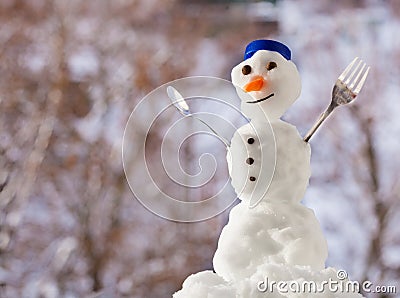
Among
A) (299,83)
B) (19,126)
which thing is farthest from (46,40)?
(299,83)

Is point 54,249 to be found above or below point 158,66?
below

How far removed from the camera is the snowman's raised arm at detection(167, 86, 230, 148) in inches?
25.8

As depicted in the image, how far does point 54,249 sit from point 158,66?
2.76 ft

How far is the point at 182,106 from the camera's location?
0.67 metres

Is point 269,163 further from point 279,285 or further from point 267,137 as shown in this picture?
point 279,285

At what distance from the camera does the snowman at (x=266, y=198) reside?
56cm

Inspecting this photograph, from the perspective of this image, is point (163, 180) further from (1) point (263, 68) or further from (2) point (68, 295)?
(1) point (263, 68)

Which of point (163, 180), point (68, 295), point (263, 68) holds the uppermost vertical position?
point (263, 68)

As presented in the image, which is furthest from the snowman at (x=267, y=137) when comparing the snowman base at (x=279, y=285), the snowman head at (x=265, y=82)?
the snowman base at (x=279, y=285)

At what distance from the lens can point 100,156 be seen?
248cm

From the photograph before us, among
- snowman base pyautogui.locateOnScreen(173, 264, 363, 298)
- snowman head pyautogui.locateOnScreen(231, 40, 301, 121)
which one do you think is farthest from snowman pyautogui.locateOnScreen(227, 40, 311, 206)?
snowman base pyautogui.locateOnScreen(173, 264, 363, 298)

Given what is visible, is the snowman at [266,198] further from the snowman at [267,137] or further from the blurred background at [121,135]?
the blurred background at [121,135]

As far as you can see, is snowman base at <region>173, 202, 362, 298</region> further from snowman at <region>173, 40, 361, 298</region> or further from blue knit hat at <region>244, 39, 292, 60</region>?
blue knit hat at <region>244, 39, 292, 60</region>

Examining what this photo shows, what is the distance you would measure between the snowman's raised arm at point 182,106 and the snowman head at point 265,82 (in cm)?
4
